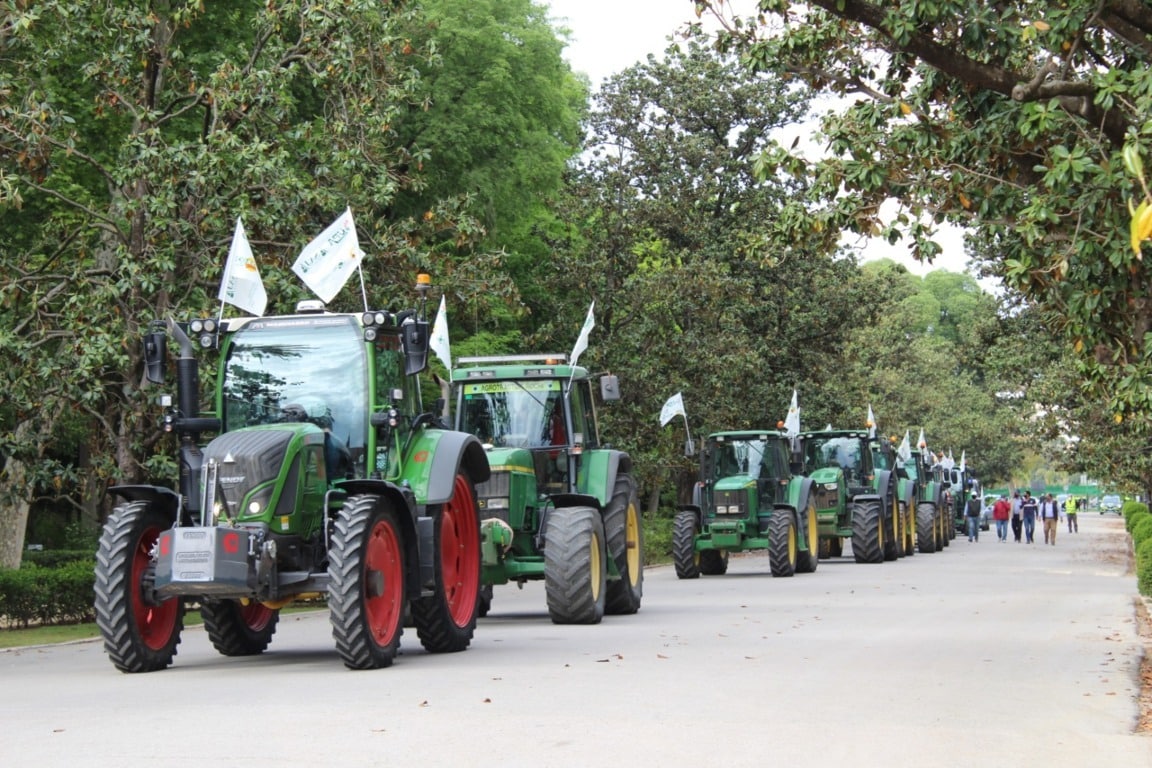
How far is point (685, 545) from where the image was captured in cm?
2956

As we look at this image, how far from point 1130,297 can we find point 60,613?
13.4 m

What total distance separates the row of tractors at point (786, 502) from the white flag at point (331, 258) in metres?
14.0

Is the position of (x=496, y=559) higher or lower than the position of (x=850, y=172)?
lower

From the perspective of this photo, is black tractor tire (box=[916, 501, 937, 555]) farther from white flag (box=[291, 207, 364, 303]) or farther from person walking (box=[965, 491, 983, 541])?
white flag (box=[291, 207, 364, 303])

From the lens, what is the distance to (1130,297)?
1295 cm

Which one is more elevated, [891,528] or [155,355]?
[155,355]

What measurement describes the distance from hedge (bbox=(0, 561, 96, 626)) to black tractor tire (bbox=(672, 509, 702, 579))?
11.9m

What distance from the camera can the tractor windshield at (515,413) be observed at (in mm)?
19466

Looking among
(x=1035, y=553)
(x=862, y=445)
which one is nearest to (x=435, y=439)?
(x=862, y=445)

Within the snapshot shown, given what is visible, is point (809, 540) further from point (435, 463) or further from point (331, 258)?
point (435, 463)

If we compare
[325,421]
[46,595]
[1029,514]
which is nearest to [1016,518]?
[1029,514]

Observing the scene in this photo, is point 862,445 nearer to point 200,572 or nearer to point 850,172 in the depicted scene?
point 850,172

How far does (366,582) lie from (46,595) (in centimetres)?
824

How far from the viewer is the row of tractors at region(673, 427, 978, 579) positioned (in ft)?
97.6
